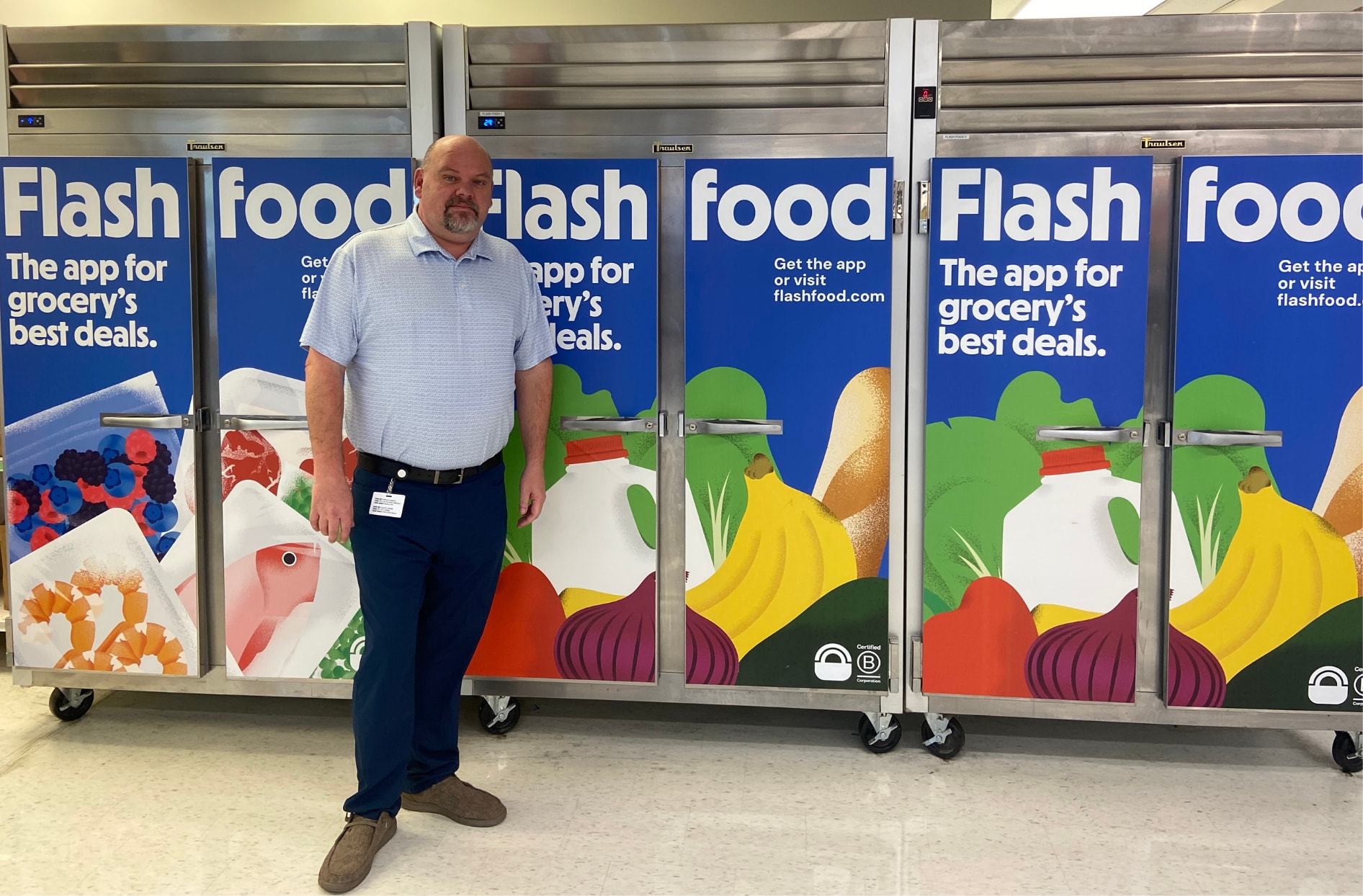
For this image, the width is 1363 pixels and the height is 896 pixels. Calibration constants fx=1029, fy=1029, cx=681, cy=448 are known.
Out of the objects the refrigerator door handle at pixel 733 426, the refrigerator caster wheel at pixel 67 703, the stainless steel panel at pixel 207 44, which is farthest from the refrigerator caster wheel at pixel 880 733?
the refrigerator caster wheel at pixel 67 703

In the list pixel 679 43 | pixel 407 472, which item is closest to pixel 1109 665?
pixel 407 472

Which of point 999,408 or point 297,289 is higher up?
point 297,289

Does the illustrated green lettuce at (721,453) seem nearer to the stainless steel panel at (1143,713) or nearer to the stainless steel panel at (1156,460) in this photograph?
the stainless steel panel at (1143,713)

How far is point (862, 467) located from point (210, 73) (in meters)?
2.37

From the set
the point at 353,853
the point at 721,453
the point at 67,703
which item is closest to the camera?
the point at 353,853

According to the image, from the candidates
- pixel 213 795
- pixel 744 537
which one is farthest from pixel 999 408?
pixel 213 795

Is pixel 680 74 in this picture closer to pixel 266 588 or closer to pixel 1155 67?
pixel 1155 67

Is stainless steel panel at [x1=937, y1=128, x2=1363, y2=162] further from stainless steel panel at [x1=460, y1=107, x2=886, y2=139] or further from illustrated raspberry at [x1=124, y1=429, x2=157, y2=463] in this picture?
illustrated raspberry at [x1=124, y1=429, x2=157, y2=463]

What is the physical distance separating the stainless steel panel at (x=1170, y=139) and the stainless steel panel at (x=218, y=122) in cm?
174

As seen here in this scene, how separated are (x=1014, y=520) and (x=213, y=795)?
248 centimetres

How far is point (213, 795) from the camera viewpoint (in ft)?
9.71

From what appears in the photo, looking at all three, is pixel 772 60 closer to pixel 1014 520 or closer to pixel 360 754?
pixel 1014 520

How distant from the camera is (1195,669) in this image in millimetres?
3082

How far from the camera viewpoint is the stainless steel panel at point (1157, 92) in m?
2.95
